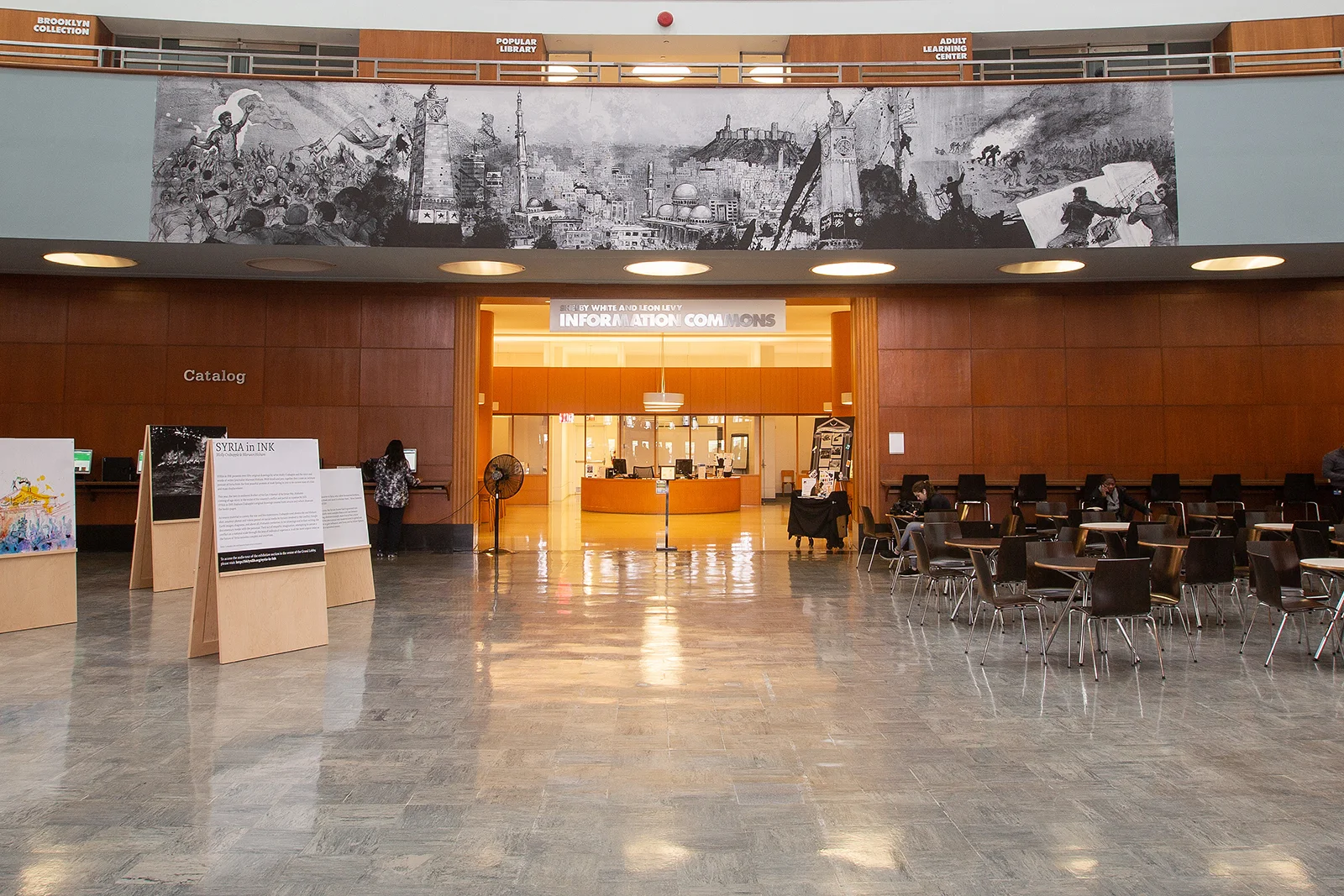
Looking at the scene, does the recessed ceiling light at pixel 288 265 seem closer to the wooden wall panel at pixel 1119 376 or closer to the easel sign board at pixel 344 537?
the easel sign board at pixel 344 537

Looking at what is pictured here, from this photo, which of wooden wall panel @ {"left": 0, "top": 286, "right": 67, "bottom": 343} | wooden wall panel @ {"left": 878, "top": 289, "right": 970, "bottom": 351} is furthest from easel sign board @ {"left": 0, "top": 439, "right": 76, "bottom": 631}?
wooden wall panel @ {"left": 878, "top": 289, "right": 970, "bottom": 351}

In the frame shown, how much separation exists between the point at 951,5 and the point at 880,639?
1056cm

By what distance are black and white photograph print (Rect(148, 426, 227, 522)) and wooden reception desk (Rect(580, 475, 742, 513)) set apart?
34.5ft

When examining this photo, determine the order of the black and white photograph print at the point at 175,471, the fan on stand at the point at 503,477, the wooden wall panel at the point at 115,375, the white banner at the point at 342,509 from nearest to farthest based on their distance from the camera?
the white banner at the point at 342,509, the black and white photograph print at the point at 175,471, the fan on stand at the point at 503,477, the wooden wall panel at the point at 115,375

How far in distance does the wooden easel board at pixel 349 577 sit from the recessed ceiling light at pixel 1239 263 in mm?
10171

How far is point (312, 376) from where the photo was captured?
12.3 meters

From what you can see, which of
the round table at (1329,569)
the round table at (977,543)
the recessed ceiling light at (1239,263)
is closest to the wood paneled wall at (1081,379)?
the recessed ceiling light at (1239,263)

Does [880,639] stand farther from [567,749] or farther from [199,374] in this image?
[199,374]

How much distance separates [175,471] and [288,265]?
3.40 metres

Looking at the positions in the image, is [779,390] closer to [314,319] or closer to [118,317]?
[314,319]

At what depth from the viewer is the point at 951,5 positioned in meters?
13.0

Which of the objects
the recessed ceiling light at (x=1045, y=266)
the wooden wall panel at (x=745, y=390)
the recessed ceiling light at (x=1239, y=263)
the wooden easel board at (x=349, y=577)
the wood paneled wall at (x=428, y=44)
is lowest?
the wooden easel board at (x=349, y=577)

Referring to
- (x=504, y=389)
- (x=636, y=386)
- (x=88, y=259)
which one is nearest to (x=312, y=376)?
(x=88, y=259)

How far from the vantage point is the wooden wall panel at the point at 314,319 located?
12.2 meters
